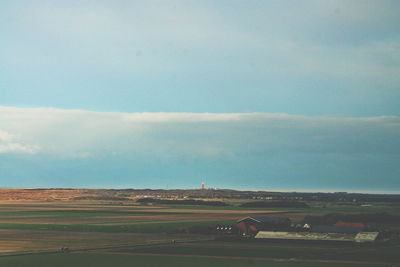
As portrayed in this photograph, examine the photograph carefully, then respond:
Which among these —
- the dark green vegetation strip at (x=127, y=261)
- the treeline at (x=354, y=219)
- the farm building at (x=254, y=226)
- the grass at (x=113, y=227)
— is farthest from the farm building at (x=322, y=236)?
the dark green vegetation strip at (x=127, y=261)

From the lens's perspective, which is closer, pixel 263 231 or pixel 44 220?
pixel 263 231

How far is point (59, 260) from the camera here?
8325 centimetres

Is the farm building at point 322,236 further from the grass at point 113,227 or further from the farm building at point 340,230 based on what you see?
the grass at point 113,227

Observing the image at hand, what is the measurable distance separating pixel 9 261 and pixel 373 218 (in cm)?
11457

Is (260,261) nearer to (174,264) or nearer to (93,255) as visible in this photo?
(174,264)

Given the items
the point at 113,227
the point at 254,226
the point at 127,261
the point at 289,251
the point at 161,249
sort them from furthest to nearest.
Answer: the point at 113,227, the point at 254,226, the point at 161,249, the point at 289,251, the point at 127,261

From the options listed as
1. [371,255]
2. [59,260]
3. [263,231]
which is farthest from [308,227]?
[59,260]

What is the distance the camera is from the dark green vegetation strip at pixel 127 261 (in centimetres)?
7962

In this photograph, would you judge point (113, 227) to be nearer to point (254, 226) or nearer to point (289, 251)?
point (254, 226)

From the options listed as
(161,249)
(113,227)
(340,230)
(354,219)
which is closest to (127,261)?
(161,249)

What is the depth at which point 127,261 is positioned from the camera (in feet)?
272

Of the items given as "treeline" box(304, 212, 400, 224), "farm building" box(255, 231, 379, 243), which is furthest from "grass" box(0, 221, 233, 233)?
"treeline" box(304, 212, 400, 224)

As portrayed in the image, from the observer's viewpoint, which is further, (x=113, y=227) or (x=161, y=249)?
(x=113, y=227)

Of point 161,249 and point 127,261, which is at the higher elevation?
point 161,249
